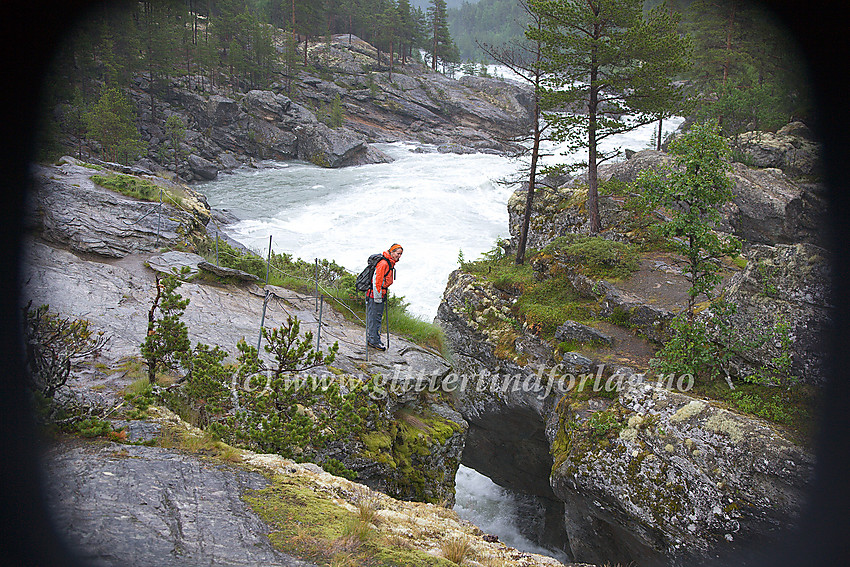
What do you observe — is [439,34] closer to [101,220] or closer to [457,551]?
[101,220]

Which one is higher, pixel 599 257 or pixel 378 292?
pixel 599 257

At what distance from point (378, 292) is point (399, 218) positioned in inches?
800

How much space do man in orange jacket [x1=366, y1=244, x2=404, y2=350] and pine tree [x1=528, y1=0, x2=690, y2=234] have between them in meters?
9.50

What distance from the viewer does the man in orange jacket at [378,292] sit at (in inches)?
339

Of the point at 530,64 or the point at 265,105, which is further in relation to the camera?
the point at 265,105

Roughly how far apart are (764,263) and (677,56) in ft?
29.3

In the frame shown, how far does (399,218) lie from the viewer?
2856 centimetres

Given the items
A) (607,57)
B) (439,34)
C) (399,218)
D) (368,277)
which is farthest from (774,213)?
(439,34)

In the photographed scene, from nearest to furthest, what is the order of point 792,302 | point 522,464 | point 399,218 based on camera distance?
point 792,302 → point 522,464 → point 399,218

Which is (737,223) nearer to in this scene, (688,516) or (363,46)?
(688,516)

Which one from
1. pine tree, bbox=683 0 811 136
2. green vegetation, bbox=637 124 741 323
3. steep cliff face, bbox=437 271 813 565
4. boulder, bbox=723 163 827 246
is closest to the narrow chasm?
steep cliff face, bbox=437 271 813 565

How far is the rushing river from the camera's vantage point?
16.8 meters

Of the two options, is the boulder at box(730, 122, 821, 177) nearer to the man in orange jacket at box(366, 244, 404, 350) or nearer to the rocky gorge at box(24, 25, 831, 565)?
the rocky gorge at box(24, 25, 831, 565)

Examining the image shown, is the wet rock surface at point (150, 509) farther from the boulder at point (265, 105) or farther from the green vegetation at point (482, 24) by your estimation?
the green vegetation at point (482, 24)
